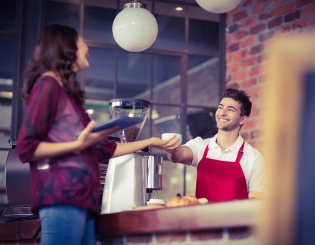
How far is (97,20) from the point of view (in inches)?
157

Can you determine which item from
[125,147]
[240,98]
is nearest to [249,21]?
[240,98]

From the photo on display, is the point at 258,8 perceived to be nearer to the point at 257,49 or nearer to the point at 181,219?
the point at 257,49

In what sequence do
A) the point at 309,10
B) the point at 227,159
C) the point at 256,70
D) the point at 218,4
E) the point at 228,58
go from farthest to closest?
1. the point at 228,58
2. the point at 256,70
3. the point at 309,10
4. the point at 227,159
5. the point at 218,4

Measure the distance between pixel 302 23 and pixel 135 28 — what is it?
56.2 inches

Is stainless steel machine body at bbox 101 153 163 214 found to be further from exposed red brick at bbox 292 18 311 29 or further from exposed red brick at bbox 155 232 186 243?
exposed red brick at bbox 292 18 311 29

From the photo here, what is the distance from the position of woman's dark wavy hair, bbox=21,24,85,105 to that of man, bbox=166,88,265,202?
1.10 m

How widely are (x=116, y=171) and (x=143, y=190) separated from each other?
0.13 metres

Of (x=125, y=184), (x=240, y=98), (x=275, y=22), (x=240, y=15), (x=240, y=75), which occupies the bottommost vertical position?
(x=125, y=184)

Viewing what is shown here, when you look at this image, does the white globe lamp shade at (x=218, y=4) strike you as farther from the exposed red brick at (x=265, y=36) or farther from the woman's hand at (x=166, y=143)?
the exposed red brick at (x=265, y=36)

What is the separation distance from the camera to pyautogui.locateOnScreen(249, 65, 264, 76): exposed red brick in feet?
12.4

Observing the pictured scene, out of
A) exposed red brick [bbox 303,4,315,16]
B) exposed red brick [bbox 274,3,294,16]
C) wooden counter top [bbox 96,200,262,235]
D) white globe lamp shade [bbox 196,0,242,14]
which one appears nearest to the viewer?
wooden counter top [bbox 96,200,262,235]

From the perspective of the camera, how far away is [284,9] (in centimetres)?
371

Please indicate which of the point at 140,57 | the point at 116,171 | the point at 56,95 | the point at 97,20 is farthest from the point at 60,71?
the point at 140,57

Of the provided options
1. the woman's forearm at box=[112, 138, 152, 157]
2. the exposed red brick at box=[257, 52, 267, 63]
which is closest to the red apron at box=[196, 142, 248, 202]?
the woman's forearm at box=[112, 138, 152, 157]
